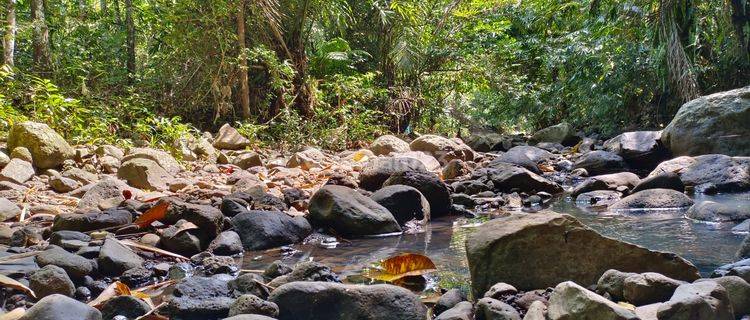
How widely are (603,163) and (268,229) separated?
526cm

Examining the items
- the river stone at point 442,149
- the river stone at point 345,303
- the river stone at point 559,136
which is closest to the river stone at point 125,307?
the river stone at point 345,303

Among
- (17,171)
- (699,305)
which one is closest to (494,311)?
(699,305)

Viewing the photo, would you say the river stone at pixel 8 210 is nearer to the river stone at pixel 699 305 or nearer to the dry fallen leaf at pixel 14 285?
the dry fallen leaf at pixel 14 285

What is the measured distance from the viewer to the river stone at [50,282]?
3.16 m

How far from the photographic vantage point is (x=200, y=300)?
Result: 2.97m

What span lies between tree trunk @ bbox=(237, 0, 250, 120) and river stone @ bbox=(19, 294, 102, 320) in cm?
758

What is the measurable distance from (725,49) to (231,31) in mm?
7546

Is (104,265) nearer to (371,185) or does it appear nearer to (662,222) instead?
(371,185)

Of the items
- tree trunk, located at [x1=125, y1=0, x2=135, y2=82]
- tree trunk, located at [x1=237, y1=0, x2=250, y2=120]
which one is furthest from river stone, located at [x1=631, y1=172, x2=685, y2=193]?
tree trunk, located at [x1=125, y1=0, x2=135, y2=82]

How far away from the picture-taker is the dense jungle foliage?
8.93 metres

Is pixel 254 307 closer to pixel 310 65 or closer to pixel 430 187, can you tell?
pixel 430 187

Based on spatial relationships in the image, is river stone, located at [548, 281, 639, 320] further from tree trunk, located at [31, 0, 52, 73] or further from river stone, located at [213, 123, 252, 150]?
tree trunk, located at [31, 0, 52, 73]

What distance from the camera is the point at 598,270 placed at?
3.16 metres

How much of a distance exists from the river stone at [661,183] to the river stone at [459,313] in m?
4.27
